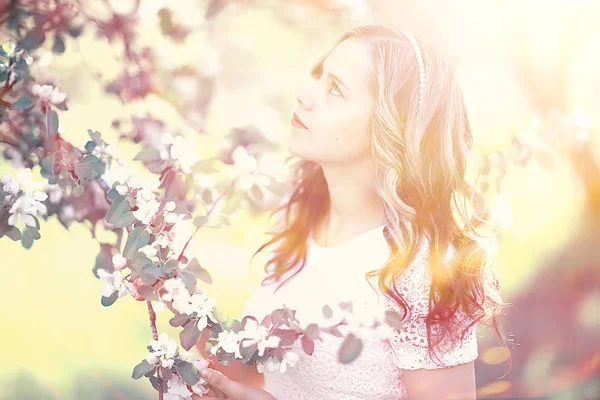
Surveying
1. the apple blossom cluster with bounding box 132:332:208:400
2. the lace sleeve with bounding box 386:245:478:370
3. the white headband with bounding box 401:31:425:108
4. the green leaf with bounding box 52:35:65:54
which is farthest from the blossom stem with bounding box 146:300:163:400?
the white headband with bounding box 401:31:425:108

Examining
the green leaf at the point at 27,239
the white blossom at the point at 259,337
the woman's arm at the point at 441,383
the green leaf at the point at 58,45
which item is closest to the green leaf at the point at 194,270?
the white blossom at the point at 259,337

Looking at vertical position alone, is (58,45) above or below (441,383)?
above

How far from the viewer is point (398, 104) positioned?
128 cm

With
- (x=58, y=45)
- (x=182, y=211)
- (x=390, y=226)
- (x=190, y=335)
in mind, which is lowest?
(x=190, y=335)

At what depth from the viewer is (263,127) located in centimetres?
137

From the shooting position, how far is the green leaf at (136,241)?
3.96ft

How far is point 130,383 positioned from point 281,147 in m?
0.65

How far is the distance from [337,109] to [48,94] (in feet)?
2.02

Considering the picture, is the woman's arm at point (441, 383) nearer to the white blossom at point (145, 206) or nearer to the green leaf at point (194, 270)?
the green leaf at point (194, 270)

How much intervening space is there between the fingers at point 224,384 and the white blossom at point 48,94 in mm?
653

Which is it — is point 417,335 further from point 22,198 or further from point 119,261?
point 22,198

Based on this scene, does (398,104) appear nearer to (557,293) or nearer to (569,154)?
(569,154)

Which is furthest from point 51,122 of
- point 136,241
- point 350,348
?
point 350,348

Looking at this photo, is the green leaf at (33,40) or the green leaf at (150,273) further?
the green leaf at (33,40)
